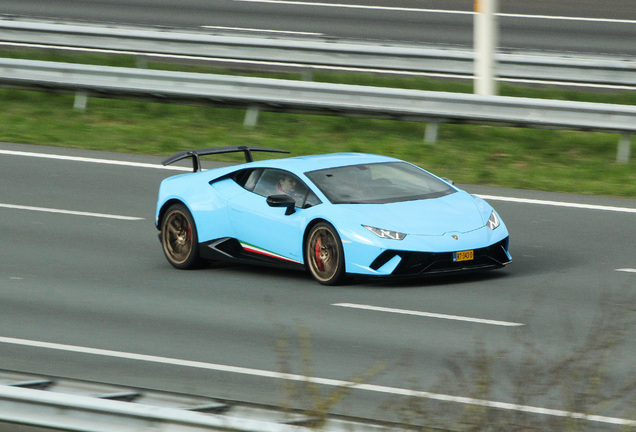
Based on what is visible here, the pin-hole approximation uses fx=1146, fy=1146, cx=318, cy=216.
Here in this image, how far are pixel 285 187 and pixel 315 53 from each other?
11.3 meters

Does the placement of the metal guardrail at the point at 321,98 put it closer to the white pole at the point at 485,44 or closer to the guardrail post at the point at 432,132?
the guardrail post at the point at 432,132

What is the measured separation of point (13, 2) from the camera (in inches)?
1297

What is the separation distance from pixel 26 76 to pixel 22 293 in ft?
36.1

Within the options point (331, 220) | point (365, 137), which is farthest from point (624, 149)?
point (331, 220)

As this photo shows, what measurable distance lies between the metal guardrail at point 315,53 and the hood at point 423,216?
33.3ft

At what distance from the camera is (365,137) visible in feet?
64.5

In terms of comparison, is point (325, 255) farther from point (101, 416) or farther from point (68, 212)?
point (101, 416)

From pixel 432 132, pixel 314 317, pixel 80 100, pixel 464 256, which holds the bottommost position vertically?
pixel 314 317

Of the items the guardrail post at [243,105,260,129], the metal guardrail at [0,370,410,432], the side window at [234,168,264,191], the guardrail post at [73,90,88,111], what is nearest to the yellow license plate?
the side window at [234,168,264,191]

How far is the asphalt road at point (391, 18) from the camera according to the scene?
91.3ft

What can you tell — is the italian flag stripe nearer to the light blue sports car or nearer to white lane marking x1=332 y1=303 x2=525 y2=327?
the light blue sports car

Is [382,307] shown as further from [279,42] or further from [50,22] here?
[50,22]

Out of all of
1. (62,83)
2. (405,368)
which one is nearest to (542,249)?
(405,368)

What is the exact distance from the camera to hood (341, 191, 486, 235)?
11.6m
